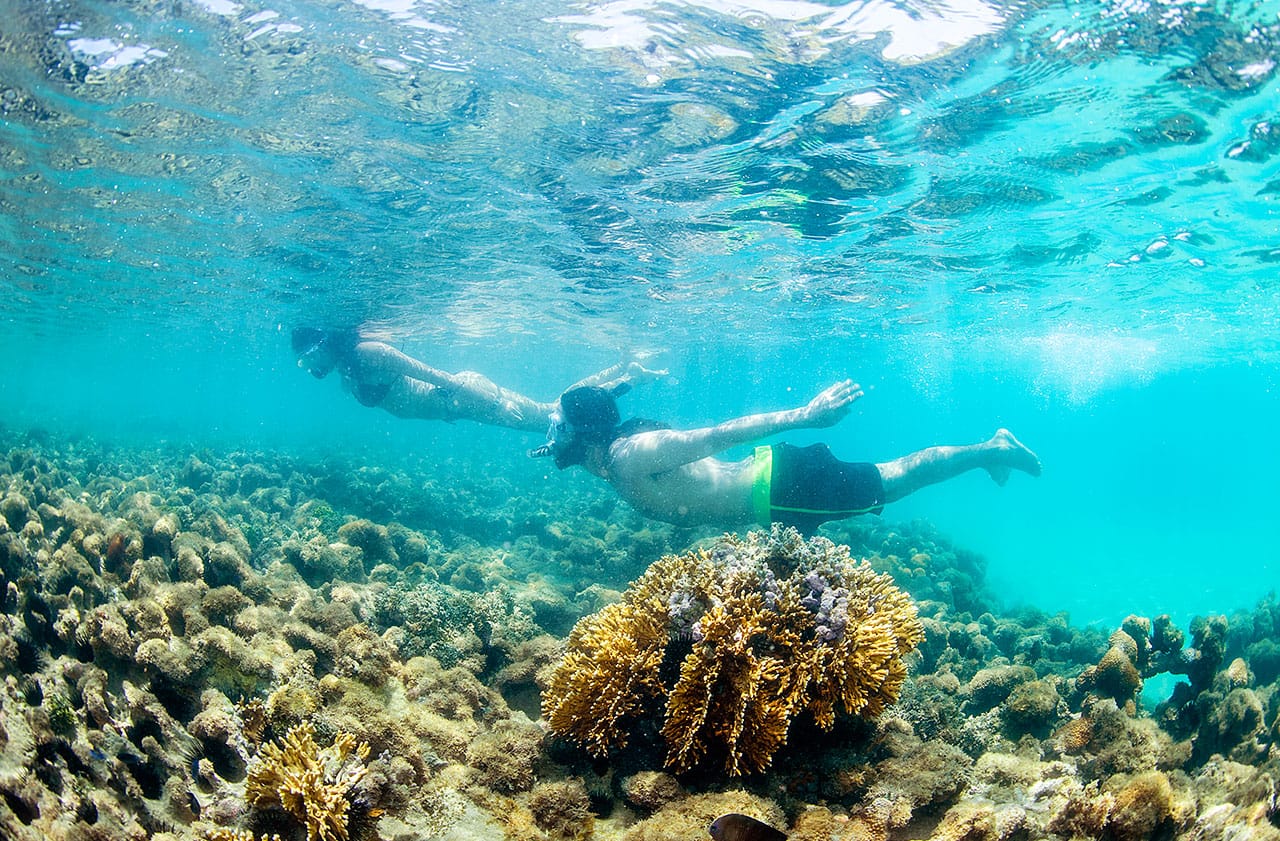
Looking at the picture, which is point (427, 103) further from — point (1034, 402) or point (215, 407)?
point (215, 407)

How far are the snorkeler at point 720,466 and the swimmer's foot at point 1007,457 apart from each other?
3.60 metres

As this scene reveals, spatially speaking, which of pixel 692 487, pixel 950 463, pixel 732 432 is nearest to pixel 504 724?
pixel 732 432

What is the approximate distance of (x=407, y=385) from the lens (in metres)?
15.8

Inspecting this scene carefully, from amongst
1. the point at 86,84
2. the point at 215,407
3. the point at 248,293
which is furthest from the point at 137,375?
the point at 215,407

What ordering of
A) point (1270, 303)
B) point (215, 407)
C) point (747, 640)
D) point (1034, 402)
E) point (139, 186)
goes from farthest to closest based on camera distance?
point (215, 407) → point (1034, 402) → point (1270, 303) → point (139, 186) → point (747, 640)

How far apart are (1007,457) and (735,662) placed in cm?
1111

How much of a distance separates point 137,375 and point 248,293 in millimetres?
71073

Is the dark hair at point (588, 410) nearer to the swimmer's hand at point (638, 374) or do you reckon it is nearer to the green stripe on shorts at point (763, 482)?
the swimmer's hand at point (638, 374)

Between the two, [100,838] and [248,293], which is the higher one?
[100,838]

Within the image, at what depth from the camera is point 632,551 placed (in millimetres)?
12898

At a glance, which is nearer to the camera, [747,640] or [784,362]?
[747,640]

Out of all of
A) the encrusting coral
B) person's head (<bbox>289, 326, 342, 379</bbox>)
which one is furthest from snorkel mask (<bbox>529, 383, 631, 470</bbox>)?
person's head (<bbox>289, 326, 342, 379</bbox>)

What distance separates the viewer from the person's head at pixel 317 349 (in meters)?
15.5

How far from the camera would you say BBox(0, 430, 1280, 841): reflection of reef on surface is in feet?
10.1
